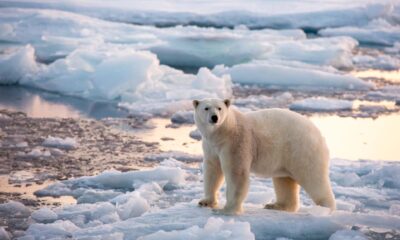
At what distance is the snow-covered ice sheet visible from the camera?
15.0ft

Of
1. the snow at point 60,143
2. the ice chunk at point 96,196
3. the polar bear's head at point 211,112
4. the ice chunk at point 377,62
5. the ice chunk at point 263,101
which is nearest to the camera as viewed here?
the polar bear's head at point 211,112

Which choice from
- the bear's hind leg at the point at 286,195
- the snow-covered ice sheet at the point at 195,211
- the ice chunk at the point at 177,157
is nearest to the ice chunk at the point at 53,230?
the snow-covered ice sheet at the point at 195,211

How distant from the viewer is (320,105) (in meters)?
10.7

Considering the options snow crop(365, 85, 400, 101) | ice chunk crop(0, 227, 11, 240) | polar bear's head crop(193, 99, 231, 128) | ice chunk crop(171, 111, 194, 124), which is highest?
snow crop(365, 85, 400, 101)

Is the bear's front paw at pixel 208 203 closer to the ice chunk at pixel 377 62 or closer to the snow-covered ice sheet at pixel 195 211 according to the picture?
the snow-covered ice sheet at pixel 195 211

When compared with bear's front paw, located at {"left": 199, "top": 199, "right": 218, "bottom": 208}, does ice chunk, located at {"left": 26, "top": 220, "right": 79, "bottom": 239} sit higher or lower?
lower

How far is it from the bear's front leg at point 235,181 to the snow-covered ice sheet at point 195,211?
7 centimetres

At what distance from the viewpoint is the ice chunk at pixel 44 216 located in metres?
5.33

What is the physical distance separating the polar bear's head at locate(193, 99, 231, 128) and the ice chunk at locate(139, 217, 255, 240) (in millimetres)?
591

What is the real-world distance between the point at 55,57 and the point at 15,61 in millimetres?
2908

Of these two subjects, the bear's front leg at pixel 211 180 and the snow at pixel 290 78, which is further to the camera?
the snow at pixel 290 78

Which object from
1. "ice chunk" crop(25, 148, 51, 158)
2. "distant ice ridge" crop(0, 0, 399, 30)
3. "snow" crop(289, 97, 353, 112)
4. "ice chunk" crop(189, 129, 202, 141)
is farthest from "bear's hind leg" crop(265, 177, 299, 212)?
"distant ice ridge" crop(0, 0, 399, 30)

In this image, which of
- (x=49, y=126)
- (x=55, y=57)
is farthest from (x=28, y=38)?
(x=49, y=126)

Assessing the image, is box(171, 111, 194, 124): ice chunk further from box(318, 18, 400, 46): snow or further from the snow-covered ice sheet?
box(318, 18, 400, 46): snow
